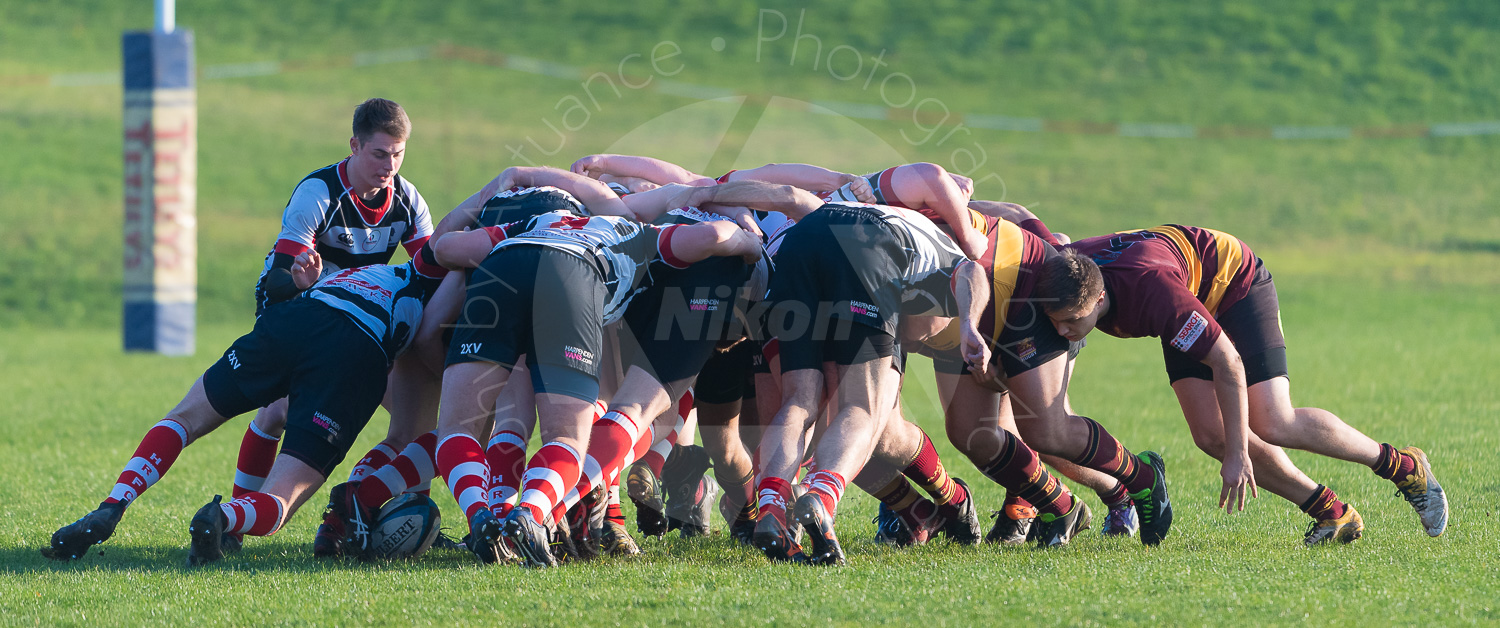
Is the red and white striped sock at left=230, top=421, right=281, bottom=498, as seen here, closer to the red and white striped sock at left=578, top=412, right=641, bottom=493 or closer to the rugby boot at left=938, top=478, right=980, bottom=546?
the red and white striped sock at left=578, top=412, right=641, bottom=493

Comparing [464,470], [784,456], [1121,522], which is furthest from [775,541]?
[1121,522]

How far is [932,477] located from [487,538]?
6.50 feet

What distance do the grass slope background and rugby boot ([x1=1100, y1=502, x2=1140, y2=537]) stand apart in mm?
166

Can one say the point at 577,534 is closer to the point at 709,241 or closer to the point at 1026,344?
the point at 709,241

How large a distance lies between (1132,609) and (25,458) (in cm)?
659

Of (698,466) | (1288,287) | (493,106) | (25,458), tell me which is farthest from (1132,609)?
(493,106)

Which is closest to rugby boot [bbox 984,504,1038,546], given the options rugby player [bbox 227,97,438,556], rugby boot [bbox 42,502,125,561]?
rugby player [bbox 227,97,438,556]

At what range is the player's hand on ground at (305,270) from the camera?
597 cm

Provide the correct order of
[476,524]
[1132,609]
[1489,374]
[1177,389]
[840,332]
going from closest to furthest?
[1132,609], [476,524], [840,332], [1177,389], [1489,374]

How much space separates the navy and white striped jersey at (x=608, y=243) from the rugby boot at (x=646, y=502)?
0.89 metres

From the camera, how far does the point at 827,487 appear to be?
199 inches

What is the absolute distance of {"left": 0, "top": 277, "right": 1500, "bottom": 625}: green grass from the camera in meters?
Result: 4.30

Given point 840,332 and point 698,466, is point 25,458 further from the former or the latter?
point 840,332

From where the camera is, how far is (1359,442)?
5.74 m
